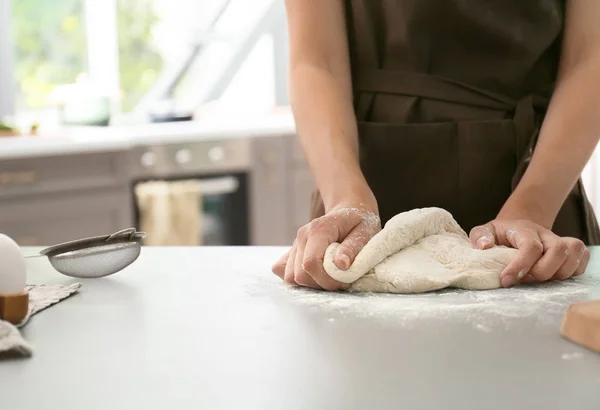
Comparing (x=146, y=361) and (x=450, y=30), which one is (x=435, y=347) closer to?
(x=146, y=361)

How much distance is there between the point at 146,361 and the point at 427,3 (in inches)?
33.3

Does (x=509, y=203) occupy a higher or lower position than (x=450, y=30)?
lower

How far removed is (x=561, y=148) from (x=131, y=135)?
2.06m

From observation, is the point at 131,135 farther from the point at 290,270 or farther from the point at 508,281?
the point at 508,281

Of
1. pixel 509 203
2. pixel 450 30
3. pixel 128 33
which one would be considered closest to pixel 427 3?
pixel 450 30

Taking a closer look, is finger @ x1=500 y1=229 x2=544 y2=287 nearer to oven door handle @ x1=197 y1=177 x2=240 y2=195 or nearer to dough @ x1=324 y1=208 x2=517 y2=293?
dough @ x1=324 y1=208 x2=517 y2=293

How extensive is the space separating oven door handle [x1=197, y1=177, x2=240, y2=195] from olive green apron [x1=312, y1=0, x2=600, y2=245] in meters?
1.90

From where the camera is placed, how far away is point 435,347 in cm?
68

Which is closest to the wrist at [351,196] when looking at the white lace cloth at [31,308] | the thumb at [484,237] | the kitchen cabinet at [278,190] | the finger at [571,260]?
the thumb at [484,237]

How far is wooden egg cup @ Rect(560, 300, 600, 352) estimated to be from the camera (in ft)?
2.18

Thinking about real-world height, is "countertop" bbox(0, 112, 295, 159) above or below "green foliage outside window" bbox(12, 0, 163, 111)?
below

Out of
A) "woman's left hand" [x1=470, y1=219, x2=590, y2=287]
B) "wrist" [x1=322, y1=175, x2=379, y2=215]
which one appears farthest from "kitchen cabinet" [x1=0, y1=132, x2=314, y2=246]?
"woman's left hand" [x1=470, y1=219, x2=590, y2=287]

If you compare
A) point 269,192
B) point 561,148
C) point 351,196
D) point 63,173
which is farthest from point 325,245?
point 269,192

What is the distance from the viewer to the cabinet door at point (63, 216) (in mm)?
2672
